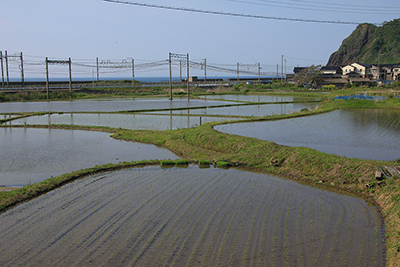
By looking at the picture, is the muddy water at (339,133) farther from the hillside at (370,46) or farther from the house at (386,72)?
the hillside at (370,46)

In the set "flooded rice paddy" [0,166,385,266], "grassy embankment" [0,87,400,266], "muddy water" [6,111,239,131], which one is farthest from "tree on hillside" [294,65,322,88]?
"flooded rice paddy" [0,166,385,266]

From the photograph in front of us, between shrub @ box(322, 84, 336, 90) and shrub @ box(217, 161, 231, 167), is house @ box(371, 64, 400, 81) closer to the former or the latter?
shrub @ box(322, 84, 336, 90)

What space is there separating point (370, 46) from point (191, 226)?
96643 millimetres

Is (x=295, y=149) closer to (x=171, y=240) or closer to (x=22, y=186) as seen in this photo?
(x=171, y=240)

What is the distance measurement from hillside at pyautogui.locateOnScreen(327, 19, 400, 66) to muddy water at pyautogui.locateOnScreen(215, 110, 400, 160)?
68.8 metres

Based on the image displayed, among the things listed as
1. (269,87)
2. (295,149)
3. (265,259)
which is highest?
(269,87)

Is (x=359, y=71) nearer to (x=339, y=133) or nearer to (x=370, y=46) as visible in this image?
(x=370, y=46)

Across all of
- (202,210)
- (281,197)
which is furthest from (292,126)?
(202,210)

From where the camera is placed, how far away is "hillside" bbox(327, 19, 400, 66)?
81750 mm

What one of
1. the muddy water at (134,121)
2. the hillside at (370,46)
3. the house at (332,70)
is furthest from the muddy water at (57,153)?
the hillside at (370,46)

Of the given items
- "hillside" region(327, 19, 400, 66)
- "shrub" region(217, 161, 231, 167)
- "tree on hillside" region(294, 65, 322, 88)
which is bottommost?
"shrub" region(217, 161, 231, 167)

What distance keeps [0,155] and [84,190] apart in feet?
21.8

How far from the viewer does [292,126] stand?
19.1 meters

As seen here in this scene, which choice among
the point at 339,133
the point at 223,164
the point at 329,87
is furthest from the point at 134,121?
the point at 329,87
